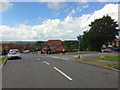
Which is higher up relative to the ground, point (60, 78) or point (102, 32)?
point (102, 32)

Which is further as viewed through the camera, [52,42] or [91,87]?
[52,42]

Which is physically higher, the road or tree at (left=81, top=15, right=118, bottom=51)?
tree at (left=81, top=15, right=118, bottom=51)

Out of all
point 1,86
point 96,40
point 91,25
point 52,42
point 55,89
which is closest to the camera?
point 55,89

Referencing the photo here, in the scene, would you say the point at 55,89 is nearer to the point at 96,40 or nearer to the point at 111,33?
the point at 96,40

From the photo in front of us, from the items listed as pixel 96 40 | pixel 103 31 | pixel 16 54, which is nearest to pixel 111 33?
pixel 103 31

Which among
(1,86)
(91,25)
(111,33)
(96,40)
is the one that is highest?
(91,25)

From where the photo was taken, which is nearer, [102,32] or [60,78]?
[60,78]

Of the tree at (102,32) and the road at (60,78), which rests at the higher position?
the tree at (102,32)

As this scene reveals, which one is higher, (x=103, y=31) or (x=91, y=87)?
(x=103, y=31)

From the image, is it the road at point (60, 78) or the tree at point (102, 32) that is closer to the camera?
the road at point (60, 78)

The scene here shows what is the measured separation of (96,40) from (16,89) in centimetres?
3768

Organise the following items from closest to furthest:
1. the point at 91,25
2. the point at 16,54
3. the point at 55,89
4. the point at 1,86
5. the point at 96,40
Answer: the point at 55,89 → the point at 1,86 → the point at 16,54 → the point at 96,40 → the point at 91,25

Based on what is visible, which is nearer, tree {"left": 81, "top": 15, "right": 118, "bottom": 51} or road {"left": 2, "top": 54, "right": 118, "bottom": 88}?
road {"left": 2, "top": 54, "right": 118, "bottom": 88}

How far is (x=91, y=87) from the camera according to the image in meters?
4.30
